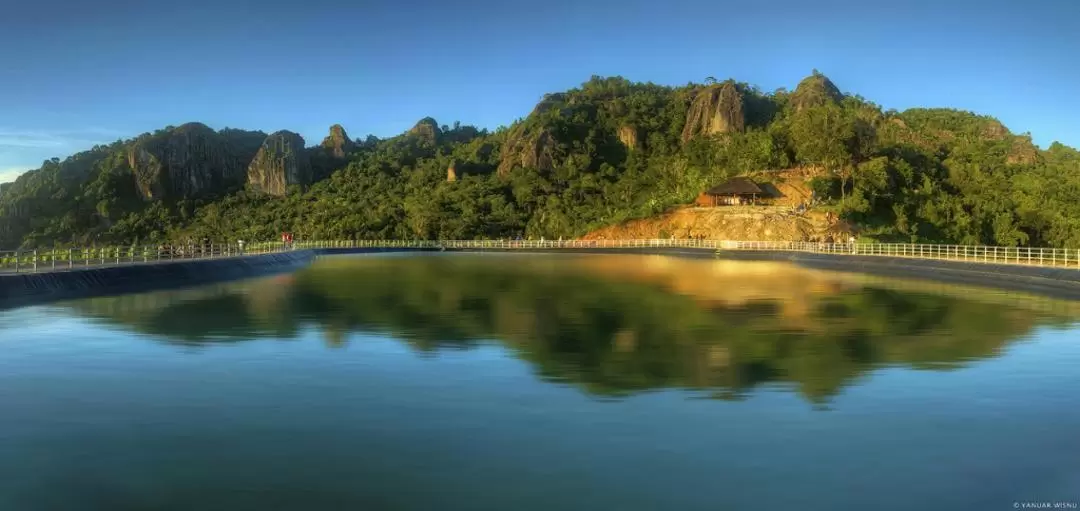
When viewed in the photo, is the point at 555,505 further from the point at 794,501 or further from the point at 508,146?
the point at 508,146

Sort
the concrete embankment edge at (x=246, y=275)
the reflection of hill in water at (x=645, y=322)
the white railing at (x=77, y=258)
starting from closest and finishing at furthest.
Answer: the reflection of hill in water at (x=645, y=322), the concrete embankment edge at (x=246, y=275), the white railing at (x=77, y=258)

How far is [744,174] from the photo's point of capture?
138125 millimetres

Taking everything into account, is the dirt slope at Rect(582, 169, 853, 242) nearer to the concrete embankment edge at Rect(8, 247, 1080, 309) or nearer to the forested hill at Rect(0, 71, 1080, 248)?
the forested hill at Rect(0, 71, 1080, 248)

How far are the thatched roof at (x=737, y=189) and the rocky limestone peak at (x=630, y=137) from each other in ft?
227

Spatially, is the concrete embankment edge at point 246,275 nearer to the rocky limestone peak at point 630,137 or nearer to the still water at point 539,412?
the still water at point 539,412

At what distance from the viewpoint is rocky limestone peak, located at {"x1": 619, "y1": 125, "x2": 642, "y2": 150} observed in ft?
634

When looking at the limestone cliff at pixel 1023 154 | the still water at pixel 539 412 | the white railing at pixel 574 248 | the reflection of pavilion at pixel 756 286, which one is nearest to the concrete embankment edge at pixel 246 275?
the white railing at pixel 574 248

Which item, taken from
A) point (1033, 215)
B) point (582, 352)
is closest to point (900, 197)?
point (1033, 215)

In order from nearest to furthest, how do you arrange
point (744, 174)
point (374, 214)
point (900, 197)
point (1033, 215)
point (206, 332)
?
point (206, 332)
point (1033, 215)
point (900, 197)
point (744, 174)
point (374, 214)

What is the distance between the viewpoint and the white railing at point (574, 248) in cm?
4350

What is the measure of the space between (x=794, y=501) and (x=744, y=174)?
438 feet

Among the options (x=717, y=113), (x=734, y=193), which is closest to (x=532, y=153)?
(x=717, y=113)

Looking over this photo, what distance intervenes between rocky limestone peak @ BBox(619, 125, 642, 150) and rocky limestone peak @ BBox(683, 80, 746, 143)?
11310 mm

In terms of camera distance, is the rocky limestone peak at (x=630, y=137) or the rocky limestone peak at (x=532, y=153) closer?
the rocky limestone peak at (x=532, y=153)
